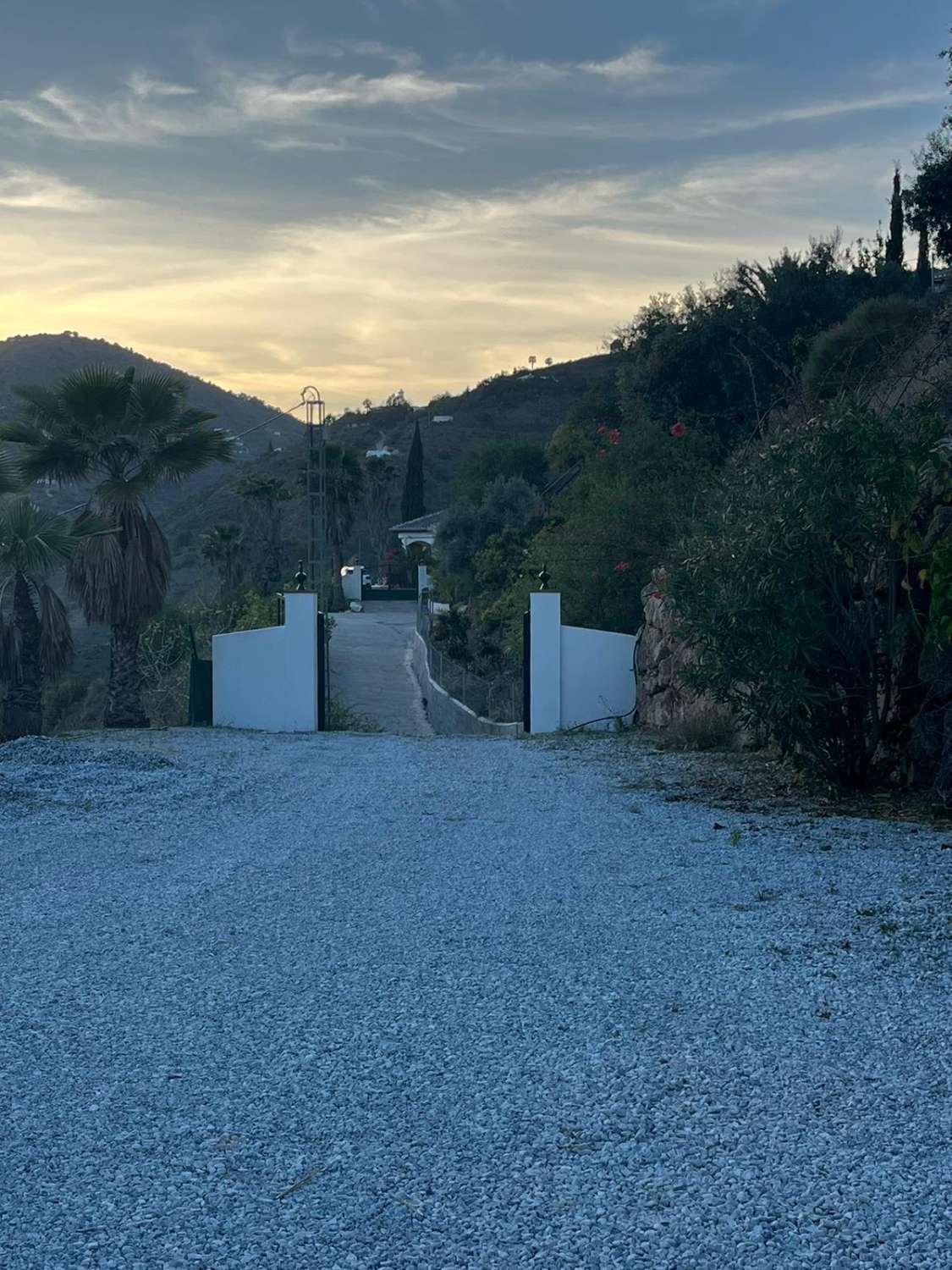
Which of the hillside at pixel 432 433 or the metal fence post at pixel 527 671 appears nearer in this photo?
the metal fence post at pixel 527 671

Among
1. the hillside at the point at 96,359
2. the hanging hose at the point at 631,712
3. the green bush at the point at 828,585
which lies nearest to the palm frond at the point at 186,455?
the hanging hose at the point at 631,712

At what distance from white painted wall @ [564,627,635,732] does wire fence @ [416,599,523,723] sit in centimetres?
316

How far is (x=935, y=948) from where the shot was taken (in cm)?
605

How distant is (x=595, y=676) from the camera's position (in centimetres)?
1833

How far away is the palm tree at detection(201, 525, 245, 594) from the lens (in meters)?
53.5

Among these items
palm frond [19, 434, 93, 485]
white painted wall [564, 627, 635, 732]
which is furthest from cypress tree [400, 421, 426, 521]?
white painted wall [564, 627, 635, 732]

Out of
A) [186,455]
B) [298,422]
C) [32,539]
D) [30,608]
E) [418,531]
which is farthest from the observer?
[298,422]

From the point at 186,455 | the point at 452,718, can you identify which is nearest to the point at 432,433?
the point at 452,718

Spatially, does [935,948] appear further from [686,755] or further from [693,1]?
[693,1]

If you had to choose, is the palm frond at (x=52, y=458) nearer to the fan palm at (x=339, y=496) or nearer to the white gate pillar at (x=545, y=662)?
the white gate pillar at (x=545, y=662)

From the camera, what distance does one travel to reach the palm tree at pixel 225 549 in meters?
53.5

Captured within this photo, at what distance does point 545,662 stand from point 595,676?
814 mm

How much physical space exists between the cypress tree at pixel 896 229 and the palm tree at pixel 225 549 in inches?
1147

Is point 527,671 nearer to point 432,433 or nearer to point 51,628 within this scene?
point 51,628
